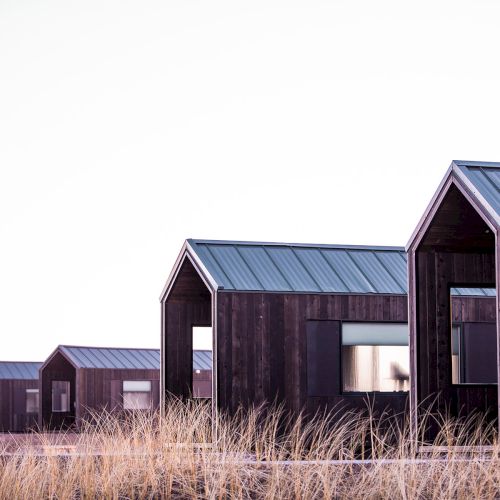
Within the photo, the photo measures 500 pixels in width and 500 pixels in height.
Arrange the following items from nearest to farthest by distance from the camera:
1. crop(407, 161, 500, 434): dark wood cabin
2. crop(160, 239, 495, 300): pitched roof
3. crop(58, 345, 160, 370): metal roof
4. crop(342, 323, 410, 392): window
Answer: crop(407, 161, 500, 434): dark wood cabin → crop(160, 239, 495, 300): pitched roof → crop(342, 323, 410, 392): window → crop(58, 345, 160, 370): metal roof

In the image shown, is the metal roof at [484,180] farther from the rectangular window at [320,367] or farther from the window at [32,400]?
the window at [32,400]

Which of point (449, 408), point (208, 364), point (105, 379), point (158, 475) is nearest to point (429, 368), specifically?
point (449, 408)

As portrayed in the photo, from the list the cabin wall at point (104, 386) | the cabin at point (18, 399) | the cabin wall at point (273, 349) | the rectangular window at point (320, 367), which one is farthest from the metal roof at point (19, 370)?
the rectangular window at point (320, 367)

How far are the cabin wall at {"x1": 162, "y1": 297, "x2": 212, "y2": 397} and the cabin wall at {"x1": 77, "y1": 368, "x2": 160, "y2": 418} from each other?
10.4m

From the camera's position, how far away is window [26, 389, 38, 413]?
36619 mm

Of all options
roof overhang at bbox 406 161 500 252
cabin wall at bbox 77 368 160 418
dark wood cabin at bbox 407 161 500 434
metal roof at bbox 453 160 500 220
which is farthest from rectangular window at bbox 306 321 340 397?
cabin wall at bbox 77 368 160 418

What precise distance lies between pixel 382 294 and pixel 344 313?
748mm

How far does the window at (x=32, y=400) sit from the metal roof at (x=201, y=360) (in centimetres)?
555

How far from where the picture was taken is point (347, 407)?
17.8m

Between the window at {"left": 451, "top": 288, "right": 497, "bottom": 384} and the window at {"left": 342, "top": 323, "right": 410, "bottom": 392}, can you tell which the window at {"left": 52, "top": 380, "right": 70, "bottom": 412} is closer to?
the window at {"left": 342, "top": 323, "right": 410, "bottom": 392}

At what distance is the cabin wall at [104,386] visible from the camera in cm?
3089

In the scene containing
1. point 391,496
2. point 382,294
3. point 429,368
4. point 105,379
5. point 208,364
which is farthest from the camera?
point 208,364

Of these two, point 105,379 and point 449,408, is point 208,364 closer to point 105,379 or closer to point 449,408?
point 105,379

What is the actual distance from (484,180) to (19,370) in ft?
90.5
